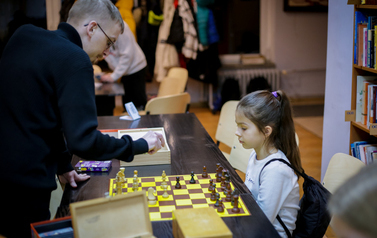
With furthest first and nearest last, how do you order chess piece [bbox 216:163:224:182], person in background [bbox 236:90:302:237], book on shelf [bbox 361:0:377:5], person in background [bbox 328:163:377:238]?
book on shelf [bbox 361:0:377:5], person in background [bbox 236:90:302:237], chess piece [bbox 216:163:224:182], person in background [bbox 328:163:377:238]

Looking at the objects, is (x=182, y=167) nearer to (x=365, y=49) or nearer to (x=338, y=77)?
(x=365, y=49)

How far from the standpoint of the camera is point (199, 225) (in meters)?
1.15

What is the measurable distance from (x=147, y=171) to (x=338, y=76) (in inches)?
73.4

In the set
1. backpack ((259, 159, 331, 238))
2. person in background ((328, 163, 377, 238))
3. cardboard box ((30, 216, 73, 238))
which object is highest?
person in background ((328, 163, 377, 238))

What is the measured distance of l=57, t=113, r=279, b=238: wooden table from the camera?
1312mm

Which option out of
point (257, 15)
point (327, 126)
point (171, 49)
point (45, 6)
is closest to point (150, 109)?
point (327, 126)

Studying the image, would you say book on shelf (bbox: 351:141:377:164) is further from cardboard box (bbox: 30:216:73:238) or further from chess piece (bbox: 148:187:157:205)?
cardboard box (bbox: 30:216:73:238)

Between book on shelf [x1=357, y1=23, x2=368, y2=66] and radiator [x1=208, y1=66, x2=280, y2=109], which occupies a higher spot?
book on shelf [x1=357, y1=23, x2=368, y2=66]

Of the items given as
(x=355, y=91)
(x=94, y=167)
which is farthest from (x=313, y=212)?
(x=355, y=91)

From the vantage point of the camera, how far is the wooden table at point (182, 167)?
131cm

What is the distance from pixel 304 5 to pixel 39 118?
20.3 feet

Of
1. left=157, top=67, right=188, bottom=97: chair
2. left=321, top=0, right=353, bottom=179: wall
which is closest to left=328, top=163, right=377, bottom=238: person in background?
left=321, top=0, right=353, bottom=179: wall

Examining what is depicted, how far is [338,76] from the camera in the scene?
302 centimetres

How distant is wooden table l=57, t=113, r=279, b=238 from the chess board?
4cm
